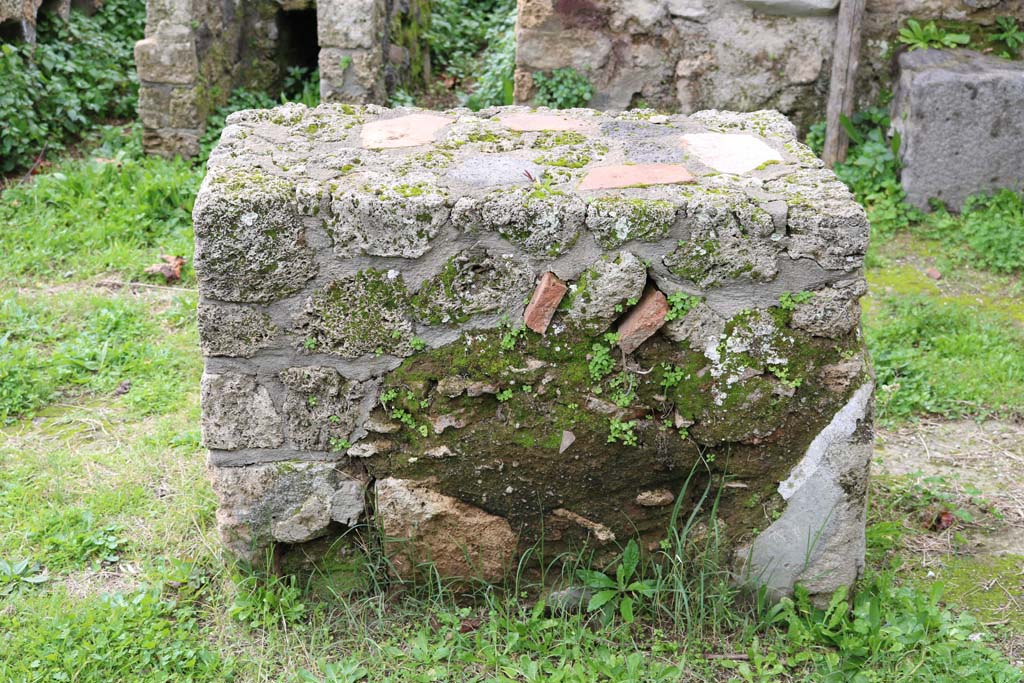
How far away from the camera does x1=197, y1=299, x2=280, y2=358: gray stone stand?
7.58 feet

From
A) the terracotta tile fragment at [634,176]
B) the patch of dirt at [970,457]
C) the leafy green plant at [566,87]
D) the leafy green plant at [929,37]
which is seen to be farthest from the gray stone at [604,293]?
the leafy green plant at [929,37]

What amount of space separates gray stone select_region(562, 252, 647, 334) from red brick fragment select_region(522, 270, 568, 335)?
3cm

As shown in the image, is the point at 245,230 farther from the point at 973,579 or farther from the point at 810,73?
the point at 810,73

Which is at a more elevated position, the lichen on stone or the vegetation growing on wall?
the vegetation growing on wall

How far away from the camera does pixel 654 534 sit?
2549 millimetres

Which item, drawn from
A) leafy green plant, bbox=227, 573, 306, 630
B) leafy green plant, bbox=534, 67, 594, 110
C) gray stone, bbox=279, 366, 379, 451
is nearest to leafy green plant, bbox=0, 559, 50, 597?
leafy green plant, bbox=227, 573, 306, 630

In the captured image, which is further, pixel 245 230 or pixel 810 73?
pixel 810 73

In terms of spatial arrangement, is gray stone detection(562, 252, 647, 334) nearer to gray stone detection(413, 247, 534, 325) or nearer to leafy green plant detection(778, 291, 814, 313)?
gray stone detection(413, 247, 534, 325)

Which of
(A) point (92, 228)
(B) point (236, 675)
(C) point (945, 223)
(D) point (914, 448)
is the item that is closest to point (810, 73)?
(C) point (945, 223)

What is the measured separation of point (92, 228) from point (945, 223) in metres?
4.32

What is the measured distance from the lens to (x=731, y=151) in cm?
269

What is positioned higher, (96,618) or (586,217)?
(586,217)

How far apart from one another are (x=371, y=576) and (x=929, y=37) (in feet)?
14.3

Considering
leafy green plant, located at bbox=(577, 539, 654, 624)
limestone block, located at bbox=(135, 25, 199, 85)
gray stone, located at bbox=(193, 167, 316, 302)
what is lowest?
leafy green plant, located at bbox=(577, 539, 654, 624)
